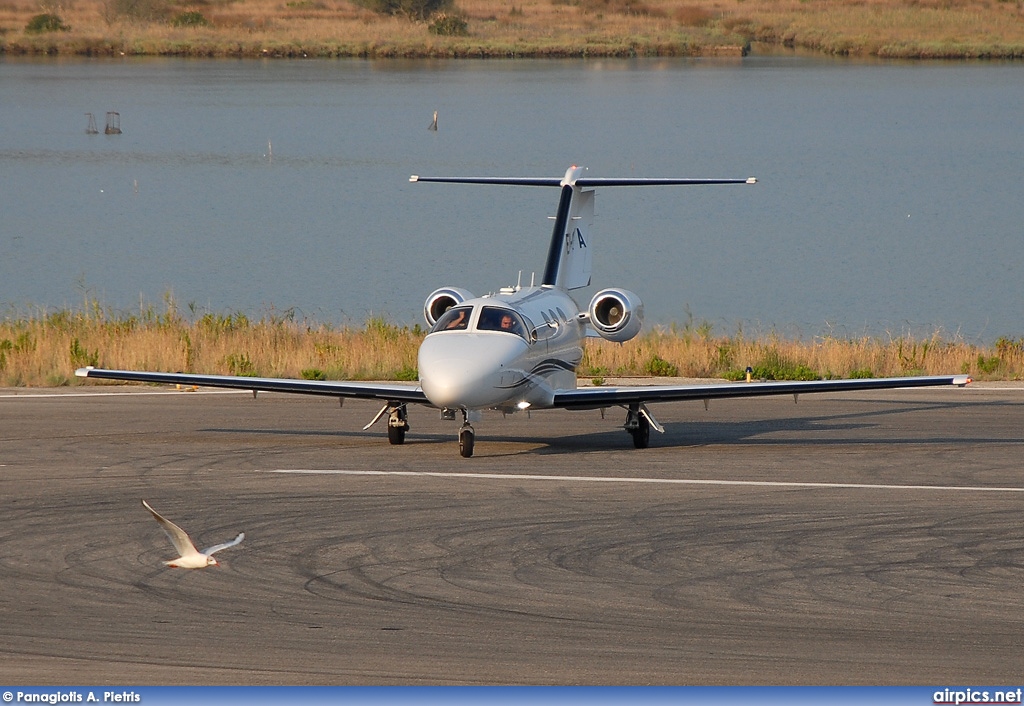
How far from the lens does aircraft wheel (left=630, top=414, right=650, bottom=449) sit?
18.4 m

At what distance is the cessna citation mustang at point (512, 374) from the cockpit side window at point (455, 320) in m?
0.01

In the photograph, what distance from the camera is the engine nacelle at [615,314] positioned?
63.9ft

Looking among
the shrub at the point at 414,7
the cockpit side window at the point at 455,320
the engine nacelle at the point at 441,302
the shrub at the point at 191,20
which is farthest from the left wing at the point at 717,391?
the shrub at the point at 414,7

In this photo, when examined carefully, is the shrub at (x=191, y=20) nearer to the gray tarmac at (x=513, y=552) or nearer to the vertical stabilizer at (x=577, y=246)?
the vertical stabilizer at (x=577, y=246)

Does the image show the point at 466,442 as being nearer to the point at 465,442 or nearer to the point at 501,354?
the point at 465,442

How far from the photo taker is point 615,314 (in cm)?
1953

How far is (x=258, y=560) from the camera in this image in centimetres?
1284

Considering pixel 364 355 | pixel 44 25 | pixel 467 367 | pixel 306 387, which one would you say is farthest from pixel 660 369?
pixel 44 25

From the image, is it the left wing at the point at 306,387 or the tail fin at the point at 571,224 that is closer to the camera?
the left wing at the point at 306,387

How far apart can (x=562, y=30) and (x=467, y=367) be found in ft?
330

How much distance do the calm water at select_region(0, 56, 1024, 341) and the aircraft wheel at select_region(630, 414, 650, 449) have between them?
15819mm

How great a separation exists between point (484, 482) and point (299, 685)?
21.6 feet

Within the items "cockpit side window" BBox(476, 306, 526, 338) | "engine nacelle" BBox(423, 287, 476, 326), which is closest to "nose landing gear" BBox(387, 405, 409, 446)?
"engine nacelle" BBox(423, 287, 476, 326)

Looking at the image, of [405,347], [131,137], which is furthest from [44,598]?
[131,137]
